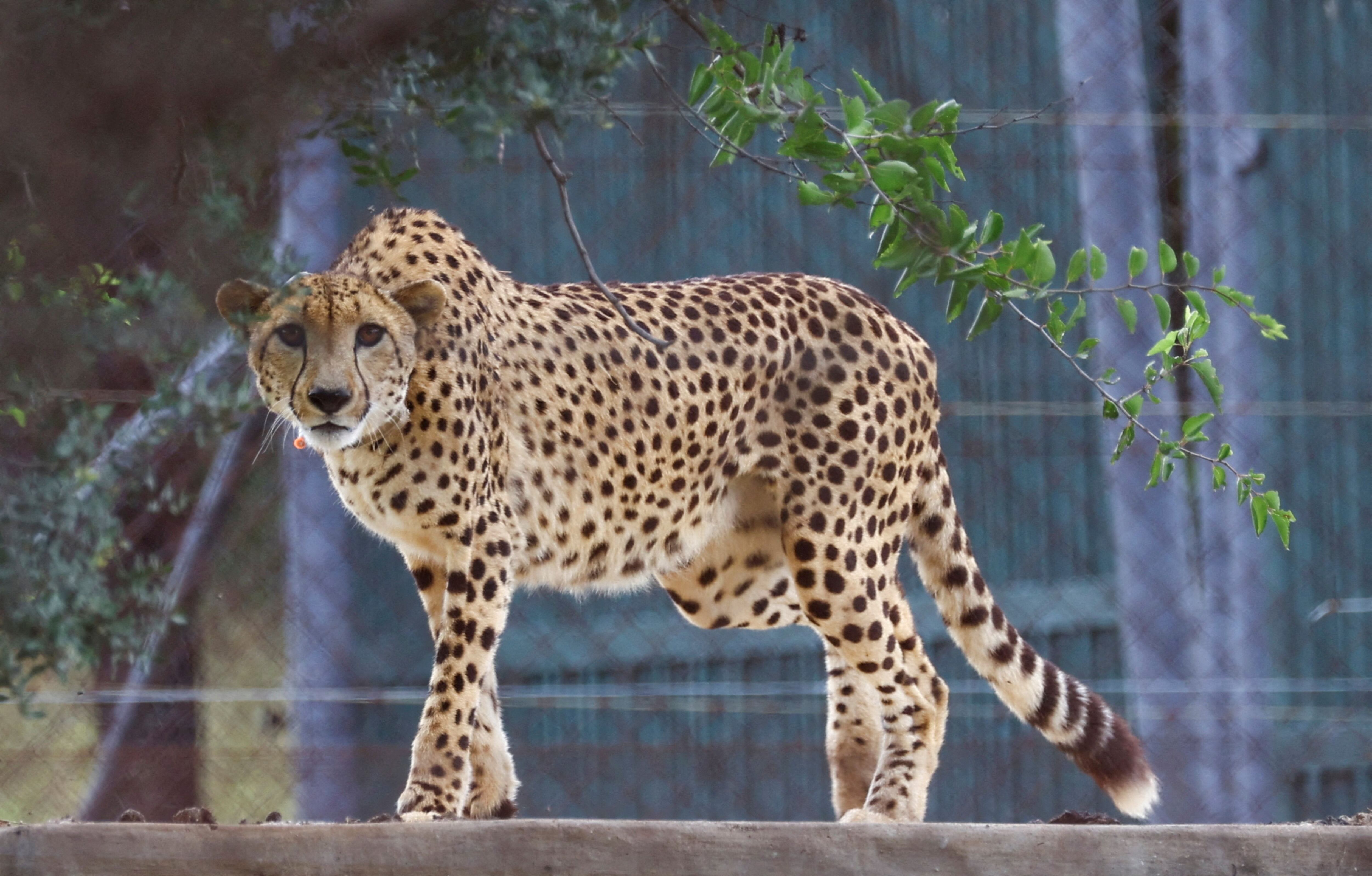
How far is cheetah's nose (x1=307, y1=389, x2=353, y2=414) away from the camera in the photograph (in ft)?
8.73

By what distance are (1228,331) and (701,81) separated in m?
2.80

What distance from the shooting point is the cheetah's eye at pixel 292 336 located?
275cm

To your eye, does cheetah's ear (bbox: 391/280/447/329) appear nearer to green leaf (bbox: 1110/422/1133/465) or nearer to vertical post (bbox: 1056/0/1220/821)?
green leaf (bbox: 1110/422/1133/465)

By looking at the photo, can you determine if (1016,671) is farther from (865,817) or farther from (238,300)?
(238,300)

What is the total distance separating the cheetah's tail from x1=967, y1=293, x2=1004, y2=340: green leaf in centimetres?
126

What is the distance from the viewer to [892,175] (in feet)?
6.64

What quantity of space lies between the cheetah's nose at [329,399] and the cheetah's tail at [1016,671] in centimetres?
128

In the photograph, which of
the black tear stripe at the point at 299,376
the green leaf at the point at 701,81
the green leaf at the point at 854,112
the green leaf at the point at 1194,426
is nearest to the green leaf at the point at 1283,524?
the green leaf at the point at 1194,426

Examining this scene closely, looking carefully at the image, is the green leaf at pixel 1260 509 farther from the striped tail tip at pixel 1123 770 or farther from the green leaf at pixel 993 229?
the striped tail tip at pixel 1123 770

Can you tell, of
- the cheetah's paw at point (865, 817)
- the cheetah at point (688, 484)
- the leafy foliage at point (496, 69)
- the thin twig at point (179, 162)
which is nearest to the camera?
the thin twig at point (179, 162)

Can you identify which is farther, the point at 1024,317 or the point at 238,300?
the point at 1024,317

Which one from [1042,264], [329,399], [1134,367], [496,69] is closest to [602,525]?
[329,399]

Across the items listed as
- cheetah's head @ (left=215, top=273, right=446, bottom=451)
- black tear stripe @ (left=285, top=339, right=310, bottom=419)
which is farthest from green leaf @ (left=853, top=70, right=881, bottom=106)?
black tear stripe @ (left=285, top=339, right=310, bottom=419)

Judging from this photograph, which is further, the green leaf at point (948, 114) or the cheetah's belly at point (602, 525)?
the cheetah's belly at point (602, 525)
